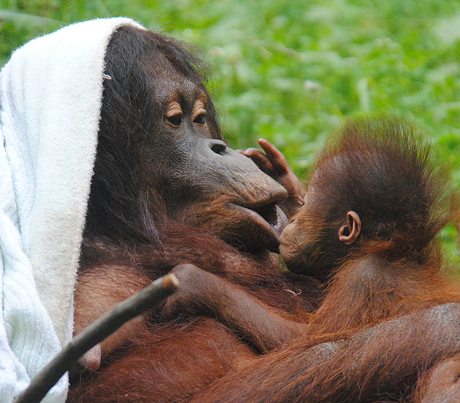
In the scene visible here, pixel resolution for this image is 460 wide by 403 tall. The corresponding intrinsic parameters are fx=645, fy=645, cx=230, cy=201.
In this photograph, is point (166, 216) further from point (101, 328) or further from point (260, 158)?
point (101, 328)

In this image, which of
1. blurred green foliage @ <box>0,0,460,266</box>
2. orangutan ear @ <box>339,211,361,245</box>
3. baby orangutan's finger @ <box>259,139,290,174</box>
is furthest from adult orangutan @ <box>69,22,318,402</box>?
blurred green foliage @ <box>0,0,460,266</box>

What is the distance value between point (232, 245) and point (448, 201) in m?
0.88

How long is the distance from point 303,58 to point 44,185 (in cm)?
364

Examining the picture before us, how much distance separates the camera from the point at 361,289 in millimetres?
2199

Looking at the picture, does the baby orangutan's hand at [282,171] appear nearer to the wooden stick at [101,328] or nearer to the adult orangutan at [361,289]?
the adult orangutan at [361,289]

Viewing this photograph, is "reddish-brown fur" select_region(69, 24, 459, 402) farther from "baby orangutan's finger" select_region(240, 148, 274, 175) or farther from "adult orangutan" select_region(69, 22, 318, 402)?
"baby orangutan's finger" select_region(240, 148, 274, 175)

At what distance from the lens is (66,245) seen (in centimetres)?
212

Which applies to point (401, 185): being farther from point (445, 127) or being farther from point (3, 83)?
point (445, 127)

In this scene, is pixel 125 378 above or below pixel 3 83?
below

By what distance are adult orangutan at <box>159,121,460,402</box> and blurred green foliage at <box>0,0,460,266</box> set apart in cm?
99

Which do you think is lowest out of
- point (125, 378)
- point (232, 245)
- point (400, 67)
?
point (125, 378)

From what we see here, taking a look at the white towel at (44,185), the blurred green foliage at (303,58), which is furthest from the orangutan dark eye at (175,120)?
the blurred green foliage at (303,58)

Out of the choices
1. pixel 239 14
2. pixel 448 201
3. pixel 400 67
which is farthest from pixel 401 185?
pixel 239 14

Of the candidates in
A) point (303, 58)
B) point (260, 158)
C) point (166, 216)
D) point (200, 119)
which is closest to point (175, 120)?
point (200, 119)
